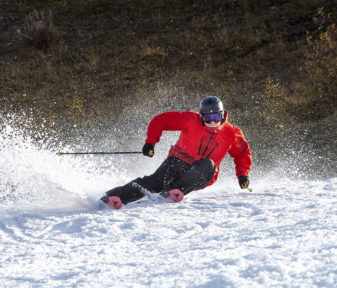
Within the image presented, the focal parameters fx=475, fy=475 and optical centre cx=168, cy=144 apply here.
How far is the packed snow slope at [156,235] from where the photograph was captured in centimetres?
287

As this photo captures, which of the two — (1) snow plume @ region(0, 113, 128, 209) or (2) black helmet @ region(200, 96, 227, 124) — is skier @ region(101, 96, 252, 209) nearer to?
(2) black helmet @ region(200, 96, 227, 124)

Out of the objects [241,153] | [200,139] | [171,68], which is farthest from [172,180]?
[171,68]

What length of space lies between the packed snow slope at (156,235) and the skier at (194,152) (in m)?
0.22

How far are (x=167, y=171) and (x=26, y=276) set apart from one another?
111 inches

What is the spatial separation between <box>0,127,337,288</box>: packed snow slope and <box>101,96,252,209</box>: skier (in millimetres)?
219

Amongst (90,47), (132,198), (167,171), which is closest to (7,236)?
(132,198)

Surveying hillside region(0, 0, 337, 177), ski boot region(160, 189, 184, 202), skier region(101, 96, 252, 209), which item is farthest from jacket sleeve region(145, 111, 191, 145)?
hillside region(0, 0, 337, 177)

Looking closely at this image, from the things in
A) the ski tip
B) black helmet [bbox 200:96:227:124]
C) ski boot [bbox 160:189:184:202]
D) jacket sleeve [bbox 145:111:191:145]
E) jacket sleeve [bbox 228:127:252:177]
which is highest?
black helmet [bbox 200:96:227:124]

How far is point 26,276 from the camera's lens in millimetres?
A: 3178

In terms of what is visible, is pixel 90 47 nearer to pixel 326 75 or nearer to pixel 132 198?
pixel 326 75

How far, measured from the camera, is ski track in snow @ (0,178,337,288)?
2.83 m

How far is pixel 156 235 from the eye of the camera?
160 inches

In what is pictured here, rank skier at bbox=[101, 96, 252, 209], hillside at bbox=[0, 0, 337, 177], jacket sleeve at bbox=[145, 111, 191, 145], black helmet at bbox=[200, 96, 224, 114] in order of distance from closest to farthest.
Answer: skier at bbox=[101, 96, 252, 209] < black helmet at bbox=[200, 96, 224, 114] < jacket sleeve at bbox=[145, 111, 191, 145] < hillside at bbox=[0, 0, 337, 177]

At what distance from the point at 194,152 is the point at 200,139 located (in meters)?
0.18
